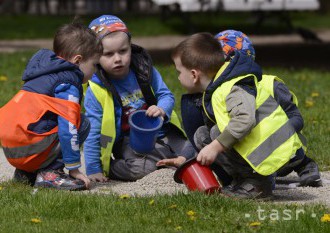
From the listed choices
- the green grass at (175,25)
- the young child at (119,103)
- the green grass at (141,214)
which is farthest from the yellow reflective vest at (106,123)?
the green grass at (175,25)

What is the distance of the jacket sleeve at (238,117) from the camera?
5.13m

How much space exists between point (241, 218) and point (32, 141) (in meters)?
1.52

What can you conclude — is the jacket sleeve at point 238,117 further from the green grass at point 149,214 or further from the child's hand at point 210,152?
the green grass at point 149,214

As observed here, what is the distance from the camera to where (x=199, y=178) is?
523 centimetres

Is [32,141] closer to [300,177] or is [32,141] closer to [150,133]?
[150,133]

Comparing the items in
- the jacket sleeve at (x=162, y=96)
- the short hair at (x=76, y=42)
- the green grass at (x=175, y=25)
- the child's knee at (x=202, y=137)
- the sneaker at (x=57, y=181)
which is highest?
the short hair at (x=76, y=42)

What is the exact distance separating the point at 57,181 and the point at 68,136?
0.32m

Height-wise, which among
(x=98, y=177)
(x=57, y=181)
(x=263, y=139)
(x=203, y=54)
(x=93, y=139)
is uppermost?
(x=203, y=54)

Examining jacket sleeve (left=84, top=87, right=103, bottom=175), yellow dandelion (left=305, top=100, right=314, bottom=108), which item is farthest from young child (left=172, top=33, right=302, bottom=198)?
yellow dandelion (left=305, top=100, right=314, bottom=108)

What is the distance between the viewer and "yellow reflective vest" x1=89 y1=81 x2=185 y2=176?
20.5 ft

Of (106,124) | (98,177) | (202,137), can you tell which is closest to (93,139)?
(106,124)

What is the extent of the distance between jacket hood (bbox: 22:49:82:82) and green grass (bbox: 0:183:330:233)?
82 cm

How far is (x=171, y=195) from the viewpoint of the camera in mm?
5145

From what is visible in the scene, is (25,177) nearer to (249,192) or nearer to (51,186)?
(51,186)
